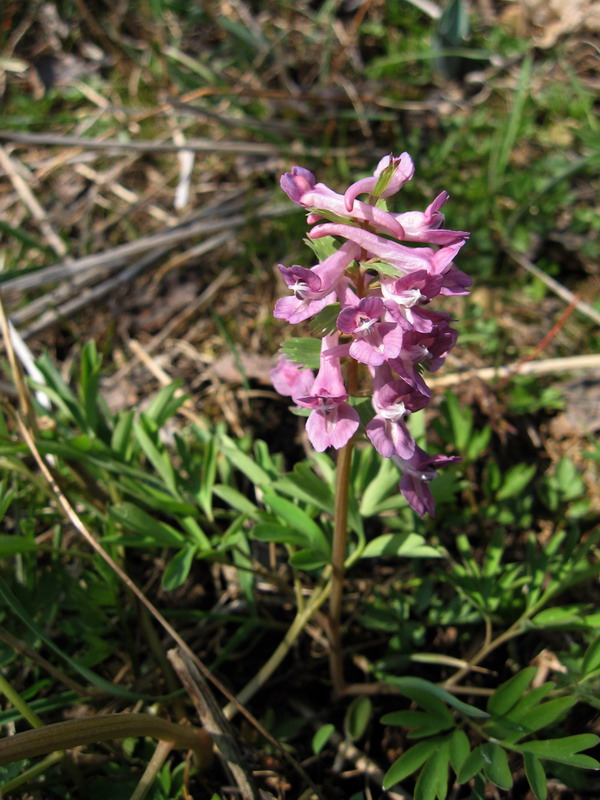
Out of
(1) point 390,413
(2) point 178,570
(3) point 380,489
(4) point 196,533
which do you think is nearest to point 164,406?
(4) point 196,533

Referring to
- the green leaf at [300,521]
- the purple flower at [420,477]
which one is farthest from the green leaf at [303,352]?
the green leaf at [300,521]

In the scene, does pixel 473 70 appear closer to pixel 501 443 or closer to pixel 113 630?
pixel 501 443

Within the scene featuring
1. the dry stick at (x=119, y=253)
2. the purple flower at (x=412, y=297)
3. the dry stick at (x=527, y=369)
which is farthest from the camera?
the dry stick at (x=119, y=253)

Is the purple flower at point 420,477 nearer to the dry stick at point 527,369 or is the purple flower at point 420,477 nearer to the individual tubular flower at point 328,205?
the individual tubular flower at point 328,205

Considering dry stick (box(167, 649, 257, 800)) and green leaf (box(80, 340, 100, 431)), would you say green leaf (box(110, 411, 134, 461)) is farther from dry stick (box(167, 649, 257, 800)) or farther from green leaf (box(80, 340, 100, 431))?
dry stick (box(167, 649, 257, 800))

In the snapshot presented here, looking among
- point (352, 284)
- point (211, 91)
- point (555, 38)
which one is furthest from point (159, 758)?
point (555, 38)

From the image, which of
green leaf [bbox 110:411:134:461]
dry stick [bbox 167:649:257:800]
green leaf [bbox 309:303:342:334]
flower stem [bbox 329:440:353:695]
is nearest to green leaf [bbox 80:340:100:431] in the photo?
green leaf [bbox 110:411:134:461]

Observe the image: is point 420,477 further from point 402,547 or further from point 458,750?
point 458,750
